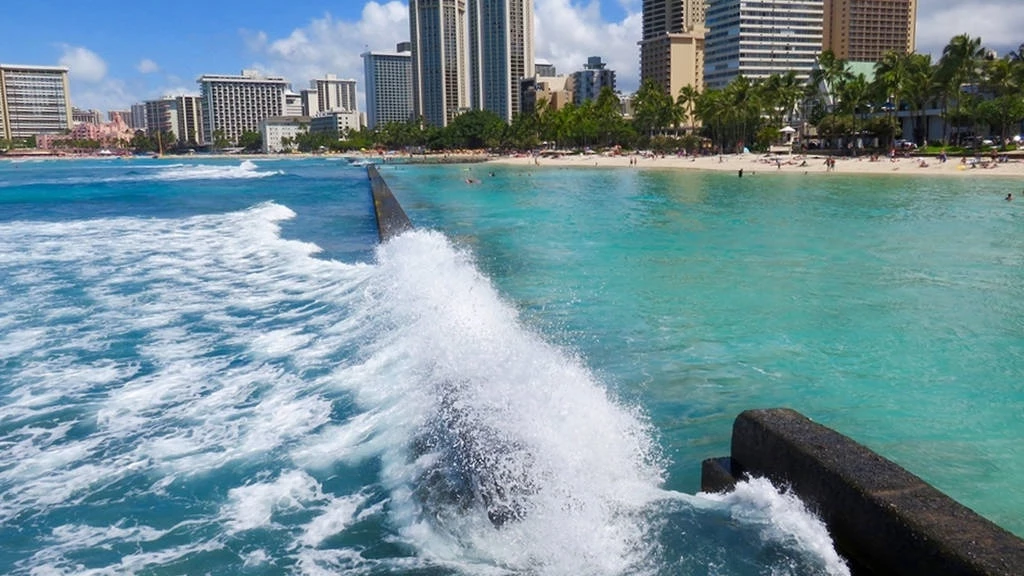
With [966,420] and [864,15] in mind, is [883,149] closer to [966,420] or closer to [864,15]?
[966,420]

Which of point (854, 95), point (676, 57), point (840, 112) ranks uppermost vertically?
point (676, 57)

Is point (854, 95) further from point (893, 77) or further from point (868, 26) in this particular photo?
point (868, 26)

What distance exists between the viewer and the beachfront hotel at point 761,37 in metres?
157

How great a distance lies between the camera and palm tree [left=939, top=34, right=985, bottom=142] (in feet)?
218

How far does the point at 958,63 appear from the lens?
219 ft

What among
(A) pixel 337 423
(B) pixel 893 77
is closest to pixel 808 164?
(B) pixel 893 77

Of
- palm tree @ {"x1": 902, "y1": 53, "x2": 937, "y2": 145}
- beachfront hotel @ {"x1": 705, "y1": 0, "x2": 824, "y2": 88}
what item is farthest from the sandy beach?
beachfront hotel @ {"x1": 705, "y1": 0, "x2": 824, "y2": 88}

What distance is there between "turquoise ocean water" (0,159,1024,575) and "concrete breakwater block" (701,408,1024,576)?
0.68 feet

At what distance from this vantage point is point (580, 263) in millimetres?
18469

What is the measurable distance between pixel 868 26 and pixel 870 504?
195m

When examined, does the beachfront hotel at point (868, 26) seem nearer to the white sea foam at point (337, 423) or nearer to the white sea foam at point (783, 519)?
the white sea foam at point (337, 423)

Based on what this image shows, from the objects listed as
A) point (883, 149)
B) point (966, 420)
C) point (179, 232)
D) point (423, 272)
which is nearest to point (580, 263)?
point (423, 272)

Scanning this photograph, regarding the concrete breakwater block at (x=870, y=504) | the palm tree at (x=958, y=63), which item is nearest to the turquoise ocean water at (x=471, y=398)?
the concrete breakwater block at (x=870, y=504)

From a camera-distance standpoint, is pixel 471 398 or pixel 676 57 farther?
pixel 676 57
